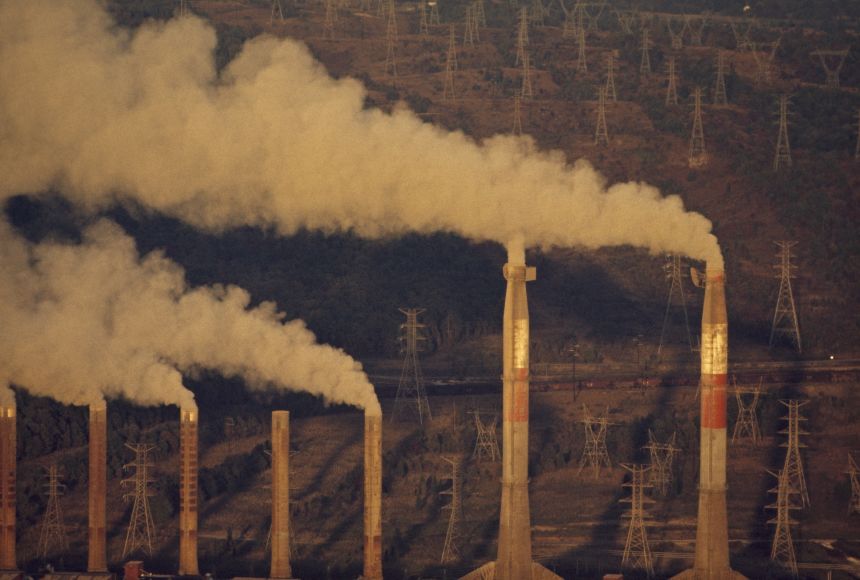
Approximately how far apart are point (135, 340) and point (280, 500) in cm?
1069

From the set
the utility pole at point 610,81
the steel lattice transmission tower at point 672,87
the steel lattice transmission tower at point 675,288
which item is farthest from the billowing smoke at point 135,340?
the steel lattice transmission tower at point 672,87

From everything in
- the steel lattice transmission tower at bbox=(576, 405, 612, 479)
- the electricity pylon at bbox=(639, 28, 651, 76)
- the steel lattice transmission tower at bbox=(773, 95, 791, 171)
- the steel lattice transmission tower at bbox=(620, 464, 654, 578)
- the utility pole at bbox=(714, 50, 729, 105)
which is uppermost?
the electricity pylon at bbox=(639, 28, 651, 76)

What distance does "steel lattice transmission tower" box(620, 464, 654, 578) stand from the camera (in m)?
83.8

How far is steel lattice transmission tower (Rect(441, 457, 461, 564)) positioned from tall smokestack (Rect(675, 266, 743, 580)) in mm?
11334

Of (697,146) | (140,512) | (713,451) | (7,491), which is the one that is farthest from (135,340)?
(697,146)

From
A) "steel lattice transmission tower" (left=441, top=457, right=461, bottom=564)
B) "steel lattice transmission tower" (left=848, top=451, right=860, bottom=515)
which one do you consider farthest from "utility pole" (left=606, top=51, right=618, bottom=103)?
"steel lattice transmission tower" (left=441, top=457, right=461, bottom=564)

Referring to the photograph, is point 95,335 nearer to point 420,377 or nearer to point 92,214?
point 420,377

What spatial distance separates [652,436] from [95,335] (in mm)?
24636

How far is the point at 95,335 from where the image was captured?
86.8m

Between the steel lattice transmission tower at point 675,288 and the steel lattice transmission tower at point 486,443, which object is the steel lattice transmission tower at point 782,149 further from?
the steel lattice transmission tower at point 486,443

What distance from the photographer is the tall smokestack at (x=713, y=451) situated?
77.2 m

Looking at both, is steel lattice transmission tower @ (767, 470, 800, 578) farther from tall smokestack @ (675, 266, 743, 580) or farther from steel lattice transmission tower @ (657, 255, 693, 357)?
steel lattice transmission tower @ (657, 255, 693, 357)

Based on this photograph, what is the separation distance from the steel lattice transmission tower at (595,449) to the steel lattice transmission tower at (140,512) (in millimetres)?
16716

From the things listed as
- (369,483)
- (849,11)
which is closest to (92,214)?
(369,483)
